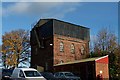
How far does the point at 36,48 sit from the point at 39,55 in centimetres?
210

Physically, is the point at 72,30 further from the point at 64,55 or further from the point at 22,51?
the point at 22,51

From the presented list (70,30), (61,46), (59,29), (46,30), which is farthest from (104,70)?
(46,30)

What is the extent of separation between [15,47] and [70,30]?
53.6ft

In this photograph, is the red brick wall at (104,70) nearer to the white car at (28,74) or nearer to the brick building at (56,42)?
the brick building at (56,42)

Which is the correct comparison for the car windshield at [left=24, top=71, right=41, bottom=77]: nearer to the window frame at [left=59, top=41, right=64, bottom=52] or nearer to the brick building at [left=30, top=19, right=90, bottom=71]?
the brick building at [left=30, top=19, right=90, bottom=71]

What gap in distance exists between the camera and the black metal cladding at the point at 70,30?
2193 inches

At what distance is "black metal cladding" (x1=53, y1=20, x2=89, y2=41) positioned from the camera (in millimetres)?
55697

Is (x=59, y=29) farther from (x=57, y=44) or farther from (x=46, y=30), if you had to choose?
→ (x=57, y=44)

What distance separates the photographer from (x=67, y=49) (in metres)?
57.5

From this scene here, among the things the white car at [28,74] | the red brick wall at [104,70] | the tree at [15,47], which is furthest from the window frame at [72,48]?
the white car at [28,74]

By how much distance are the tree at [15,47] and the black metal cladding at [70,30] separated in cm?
1468

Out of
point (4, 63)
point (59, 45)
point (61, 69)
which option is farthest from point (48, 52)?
point (4, 63)

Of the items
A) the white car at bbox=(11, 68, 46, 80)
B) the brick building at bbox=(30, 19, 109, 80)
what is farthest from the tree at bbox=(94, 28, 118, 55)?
the white car at bbox=(11, 68, 46, 80)

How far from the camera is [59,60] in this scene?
55.4 meters
